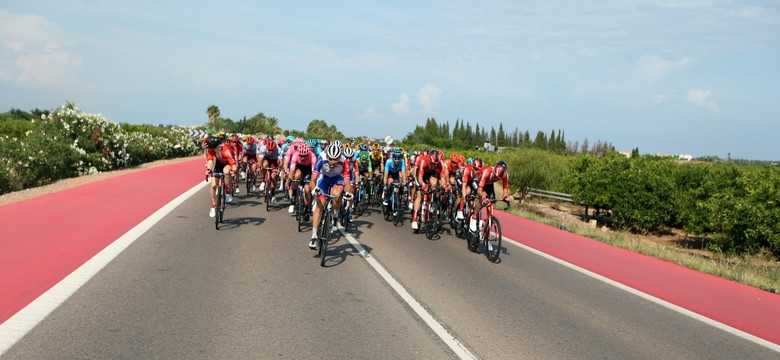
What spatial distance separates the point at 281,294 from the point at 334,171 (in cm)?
309

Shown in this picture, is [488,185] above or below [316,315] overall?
above

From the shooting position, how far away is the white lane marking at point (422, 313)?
17.3 feet

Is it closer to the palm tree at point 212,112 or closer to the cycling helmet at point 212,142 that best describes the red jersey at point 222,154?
the cycling helmet at point 212,142

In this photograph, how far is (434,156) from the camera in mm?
12742

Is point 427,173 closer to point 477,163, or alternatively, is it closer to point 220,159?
point 477,163

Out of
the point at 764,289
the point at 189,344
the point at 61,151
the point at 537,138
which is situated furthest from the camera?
the point at 537,138

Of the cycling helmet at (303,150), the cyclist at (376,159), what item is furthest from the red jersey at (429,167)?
the cyclist at (376,159)

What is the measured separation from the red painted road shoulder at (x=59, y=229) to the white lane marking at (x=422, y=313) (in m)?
4.17

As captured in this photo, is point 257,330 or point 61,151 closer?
point 257,330

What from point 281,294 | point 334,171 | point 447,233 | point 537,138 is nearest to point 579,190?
point 447,233

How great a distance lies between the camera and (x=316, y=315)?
20.0 feet

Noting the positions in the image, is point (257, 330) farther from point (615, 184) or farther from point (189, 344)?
point (615, 184)

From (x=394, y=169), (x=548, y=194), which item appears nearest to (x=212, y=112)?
(x=548, y=194)

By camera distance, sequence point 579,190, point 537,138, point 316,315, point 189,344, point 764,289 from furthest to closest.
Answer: point 537,138, point 579,190, point 764,289, point 316,315, point 189,344
